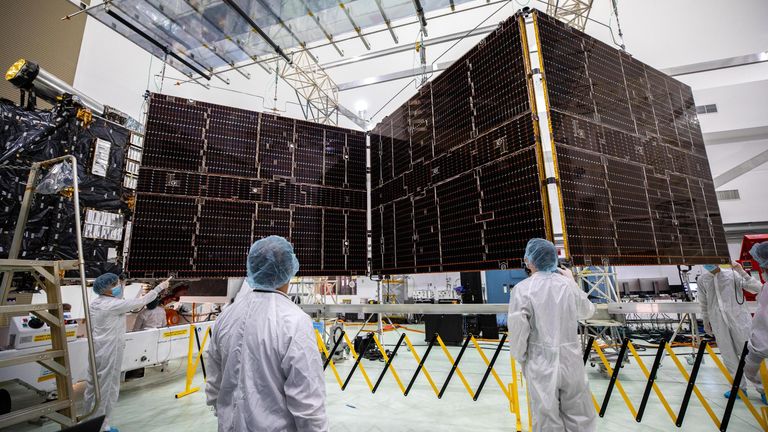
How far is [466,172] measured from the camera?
4.77 m

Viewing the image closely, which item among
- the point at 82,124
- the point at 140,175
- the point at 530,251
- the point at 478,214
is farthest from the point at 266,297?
the point at 82,124

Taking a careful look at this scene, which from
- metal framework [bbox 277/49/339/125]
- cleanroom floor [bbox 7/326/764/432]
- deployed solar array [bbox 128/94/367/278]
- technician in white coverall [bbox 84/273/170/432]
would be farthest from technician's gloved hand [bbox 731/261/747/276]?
metal framework [bbox 277/49/339/125]

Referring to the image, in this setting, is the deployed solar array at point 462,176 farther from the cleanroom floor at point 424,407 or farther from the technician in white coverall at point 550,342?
the cleanroom floor at point 424,407

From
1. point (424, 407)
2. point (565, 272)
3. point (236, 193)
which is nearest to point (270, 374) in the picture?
point (565, 272)

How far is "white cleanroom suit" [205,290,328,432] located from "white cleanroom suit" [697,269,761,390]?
6.40 metres

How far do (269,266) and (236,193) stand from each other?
3946 mm

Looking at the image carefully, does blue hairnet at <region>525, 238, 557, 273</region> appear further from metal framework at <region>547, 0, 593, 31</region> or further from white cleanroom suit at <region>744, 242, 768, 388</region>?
metal framework at <region>547, 0, 593, 31</region>

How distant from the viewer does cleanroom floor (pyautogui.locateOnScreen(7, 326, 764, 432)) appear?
443 centimetres

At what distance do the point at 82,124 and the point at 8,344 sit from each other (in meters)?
Result: 3.38

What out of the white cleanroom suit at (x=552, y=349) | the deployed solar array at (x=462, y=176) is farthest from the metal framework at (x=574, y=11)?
the white cleanroom suit at (x=552, y=349)

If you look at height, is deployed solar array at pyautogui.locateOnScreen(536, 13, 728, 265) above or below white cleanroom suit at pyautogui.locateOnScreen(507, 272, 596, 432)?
above

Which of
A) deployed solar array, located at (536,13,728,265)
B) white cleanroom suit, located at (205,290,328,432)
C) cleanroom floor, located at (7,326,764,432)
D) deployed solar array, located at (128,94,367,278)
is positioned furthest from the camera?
deployed solar array, located at (128,94,367,278)

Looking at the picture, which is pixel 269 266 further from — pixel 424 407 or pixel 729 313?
pixel 729 313

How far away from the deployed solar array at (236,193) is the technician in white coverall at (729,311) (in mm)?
5860
